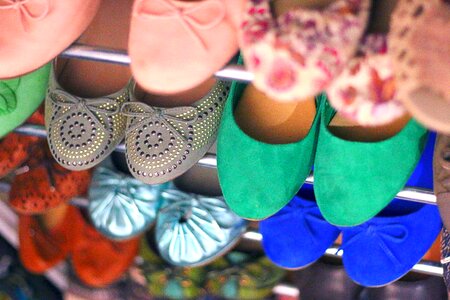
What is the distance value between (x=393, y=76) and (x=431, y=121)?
5 centimetres

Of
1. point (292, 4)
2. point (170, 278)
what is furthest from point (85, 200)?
point (292, 4)

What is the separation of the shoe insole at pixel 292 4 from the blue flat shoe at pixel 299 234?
1.38 ft

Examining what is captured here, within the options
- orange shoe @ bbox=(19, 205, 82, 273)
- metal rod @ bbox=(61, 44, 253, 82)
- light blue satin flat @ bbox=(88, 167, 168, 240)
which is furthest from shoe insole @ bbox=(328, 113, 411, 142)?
orange shoe @ bbox=(19, 205, 82, 273)

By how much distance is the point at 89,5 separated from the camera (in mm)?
689

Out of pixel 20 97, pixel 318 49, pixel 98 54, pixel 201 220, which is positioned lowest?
pixel 201 220

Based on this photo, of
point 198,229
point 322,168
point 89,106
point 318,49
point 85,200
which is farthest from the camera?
point 85,200

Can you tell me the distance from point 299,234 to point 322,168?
0.21 metres

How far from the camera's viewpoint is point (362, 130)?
0.70 meters

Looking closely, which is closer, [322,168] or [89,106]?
[322,168]

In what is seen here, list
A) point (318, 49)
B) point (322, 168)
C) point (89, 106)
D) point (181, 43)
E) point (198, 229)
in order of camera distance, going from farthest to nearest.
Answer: point (198, 229)
point (89, 106)
point (322, 168)
point (181, 43)
point (318, 49)

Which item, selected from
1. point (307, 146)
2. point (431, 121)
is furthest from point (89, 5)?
point (431, 121)

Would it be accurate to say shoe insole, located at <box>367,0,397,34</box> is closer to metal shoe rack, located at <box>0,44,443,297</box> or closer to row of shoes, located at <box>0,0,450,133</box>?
row of shoes, located at <box>0,0,450,133</box>

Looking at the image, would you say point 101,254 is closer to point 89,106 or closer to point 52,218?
point 52,218

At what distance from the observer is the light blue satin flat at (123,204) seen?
3.21 ft
